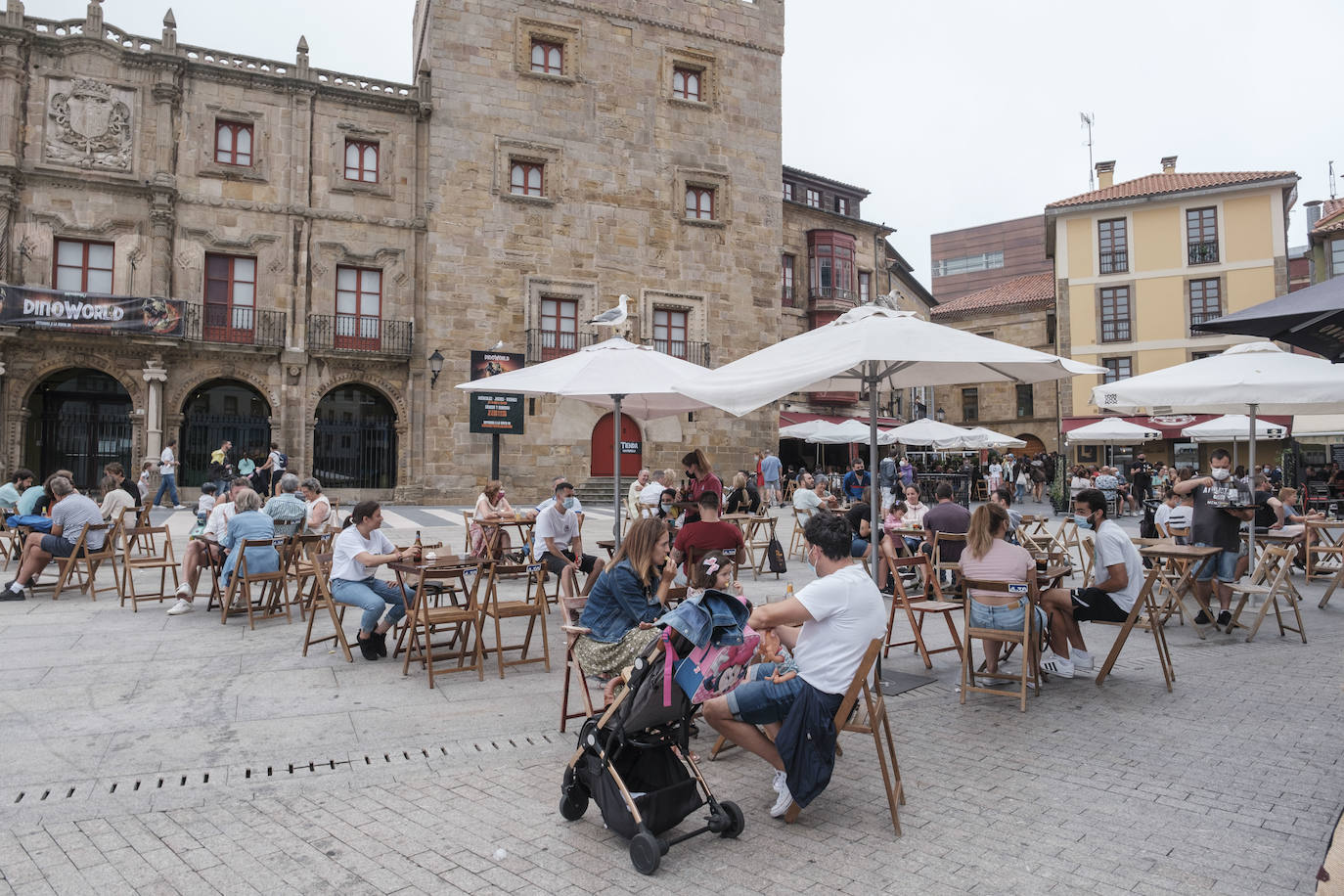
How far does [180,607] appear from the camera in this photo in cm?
A: 760

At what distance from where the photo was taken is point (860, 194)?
3519cm

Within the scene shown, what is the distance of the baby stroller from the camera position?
3131 mm

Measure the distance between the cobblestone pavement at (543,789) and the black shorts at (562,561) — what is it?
61.5 inches

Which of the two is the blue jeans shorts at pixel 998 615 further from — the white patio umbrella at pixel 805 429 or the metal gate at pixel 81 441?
the metal gate at pixel 81 441

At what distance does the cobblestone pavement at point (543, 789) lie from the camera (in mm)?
2961

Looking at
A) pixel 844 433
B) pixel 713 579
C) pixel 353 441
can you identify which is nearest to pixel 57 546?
pixel 713 579

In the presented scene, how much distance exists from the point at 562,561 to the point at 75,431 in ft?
63.4

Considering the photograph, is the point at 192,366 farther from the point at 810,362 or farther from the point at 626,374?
the point at 810,362

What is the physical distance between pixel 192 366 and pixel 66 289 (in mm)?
3345

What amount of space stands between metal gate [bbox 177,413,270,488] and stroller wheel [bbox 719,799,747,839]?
20532mm

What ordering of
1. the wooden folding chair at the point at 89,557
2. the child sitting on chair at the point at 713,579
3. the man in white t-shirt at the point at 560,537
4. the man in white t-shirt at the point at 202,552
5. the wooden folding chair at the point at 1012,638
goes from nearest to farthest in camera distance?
the child sitting on chair at the point at 713,579 < the wooden folding chair at the point at 1012,638 < the man in white t-shirt at the point at 560,537 < the man in white t-shirt at the point at 202,552 < the wooden folding chair at the point at 89,557

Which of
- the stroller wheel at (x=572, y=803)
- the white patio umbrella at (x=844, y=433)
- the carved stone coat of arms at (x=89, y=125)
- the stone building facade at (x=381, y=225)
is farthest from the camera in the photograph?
the white patio umbrella at (x=844, y=433)

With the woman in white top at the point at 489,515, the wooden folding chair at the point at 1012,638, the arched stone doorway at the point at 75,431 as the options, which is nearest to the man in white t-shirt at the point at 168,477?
the arched stone doorway at the point at 75,431

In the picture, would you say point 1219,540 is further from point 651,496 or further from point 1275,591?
point 651,496
